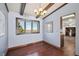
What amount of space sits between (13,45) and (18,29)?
1.17 ft

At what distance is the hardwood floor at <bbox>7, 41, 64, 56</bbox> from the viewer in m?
1.50

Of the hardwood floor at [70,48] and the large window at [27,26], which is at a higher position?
the large window at [27,26]

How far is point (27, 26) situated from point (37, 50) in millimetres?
516

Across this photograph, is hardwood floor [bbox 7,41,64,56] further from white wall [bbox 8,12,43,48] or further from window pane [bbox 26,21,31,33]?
window pane [bbox 26,21,31,33]

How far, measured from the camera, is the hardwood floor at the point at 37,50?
150 cm

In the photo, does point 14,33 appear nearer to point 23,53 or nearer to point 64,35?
point 23,53

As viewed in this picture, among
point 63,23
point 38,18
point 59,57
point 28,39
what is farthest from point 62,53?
point 38,18

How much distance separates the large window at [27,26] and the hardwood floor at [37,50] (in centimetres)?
31

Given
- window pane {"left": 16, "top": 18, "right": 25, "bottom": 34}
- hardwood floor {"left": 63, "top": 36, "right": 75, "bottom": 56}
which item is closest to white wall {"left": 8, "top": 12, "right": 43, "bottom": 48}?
window pane {"left": 16, "top": 18, "right": 25, "bottom": 34}

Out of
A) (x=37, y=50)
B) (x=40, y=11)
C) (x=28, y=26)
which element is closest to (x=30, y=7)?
(x=40, y=11)

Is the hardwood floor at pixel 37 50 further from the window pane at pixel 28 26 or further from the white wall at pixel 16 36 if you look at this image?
the window pane at pixel 28 26

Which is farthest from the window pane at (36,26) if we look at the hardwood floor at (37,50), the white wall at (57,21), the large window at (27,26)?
the hardwood floor at (37,50)

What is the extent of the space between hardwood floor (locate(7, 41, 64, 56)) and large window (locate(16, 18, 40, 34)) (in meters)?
0.31

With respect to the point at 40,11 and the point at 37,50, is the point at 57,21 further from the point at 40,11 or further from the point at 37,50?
the point at 37,50
